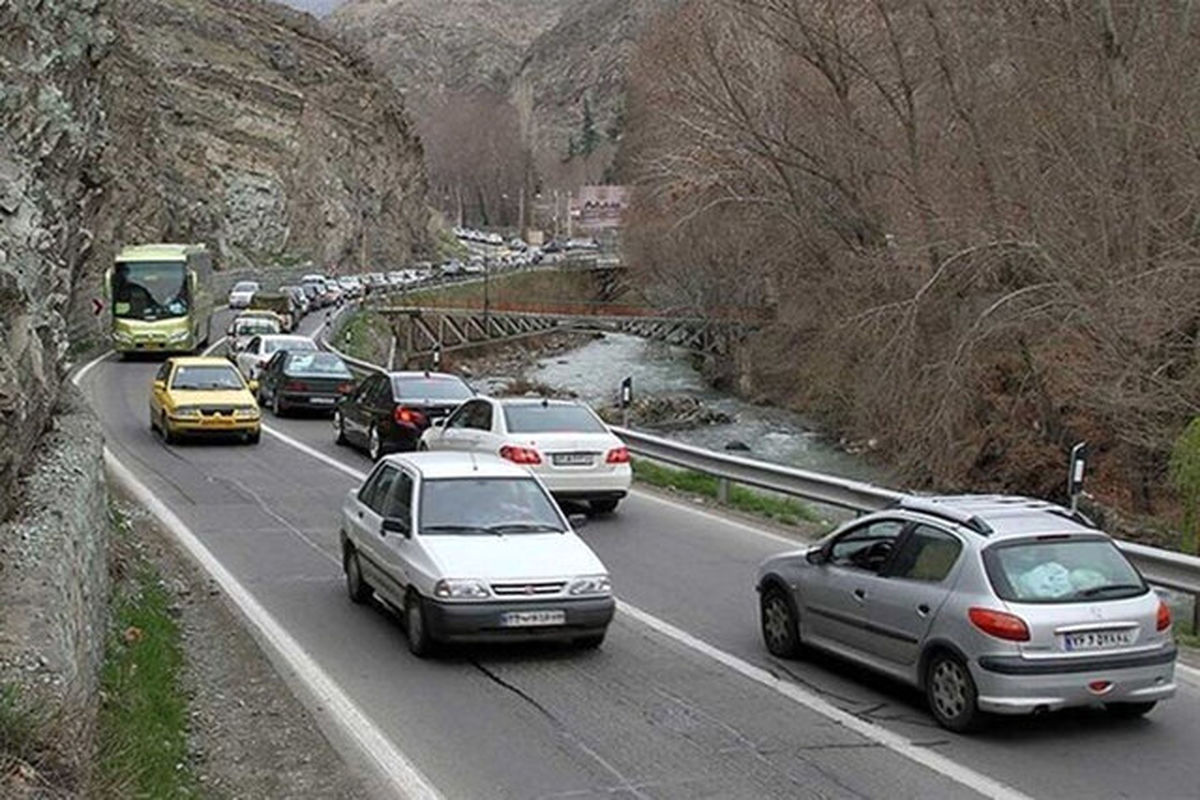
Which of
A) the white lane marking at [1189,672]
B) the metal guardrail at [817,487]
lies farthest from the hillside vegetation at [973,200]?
the white lane marking at [1189,672]

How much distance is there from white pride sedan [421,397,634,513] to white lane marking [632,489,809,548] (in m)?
1.18

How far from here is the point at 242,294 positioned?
230ft

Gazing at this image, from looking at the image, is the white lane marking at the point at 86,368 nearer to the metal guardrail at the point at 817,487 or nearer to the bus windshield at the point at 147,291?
the bus windshield at the point at 147,291

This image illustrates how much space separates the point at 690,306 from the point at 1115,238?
139ft

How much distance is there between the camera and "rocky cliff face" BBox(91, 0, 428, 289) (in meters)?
70.1

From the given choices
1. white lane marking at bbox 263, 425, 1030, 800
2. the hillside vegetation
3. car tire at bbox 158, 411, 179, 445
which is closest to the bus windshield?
the hillside vegetation

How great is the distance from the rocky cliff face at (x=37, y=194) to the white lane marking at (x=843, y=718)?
207 inches

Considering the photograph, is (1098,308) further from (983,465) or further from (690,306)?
(690,306)

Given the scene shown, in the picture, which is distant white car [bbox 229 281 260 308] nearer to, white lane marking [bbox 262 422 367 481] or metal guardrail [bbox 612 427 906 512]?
white lane marking [bbox 262 422 367 481]

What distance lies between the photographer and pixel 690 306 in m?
69.9

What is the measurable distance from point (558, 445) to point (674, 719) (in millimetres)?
9039

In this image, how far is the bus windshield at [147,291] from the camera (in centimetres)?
4612

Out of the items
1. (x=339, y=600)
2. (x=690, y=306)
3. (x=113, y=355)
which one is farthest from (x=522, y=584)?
(x=690, y=306)

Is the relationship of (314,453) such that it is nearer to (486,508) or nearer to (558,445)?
(558,445)
